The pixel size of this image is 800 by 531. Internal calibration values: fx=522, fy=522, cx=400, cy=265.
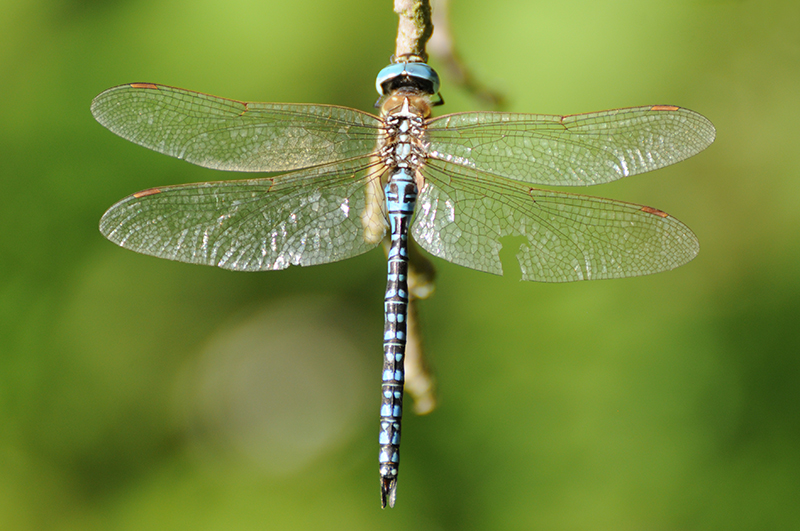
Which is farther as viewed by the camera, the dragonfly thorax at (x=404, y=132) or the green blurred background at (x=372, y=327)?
the green blurred background at (x=372, y=327)

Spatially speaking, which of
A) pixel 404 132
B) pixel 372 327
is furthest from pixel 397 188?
pixel 372 327

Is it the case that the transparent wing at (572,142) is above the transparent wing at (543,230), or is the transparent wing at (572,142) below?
above

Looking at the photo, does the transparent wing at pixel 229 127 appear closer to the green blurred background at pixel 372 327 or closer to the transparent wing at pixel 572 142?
the transparent wing at pixel 572 142

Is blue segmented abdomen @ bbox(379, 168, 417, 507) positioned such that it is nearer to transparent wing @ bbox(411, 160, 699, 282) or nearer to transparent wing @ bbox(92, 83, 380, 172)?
transparent wing @ bbox(411, 160, 699, 282)

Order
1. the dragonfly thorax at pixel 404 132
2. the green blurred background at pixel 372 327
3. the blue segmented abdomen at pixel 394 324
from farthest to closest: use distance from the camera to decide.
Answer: the green blurred background at pixel 372 327 → the dragonfly thorax at pixel 404 132 → the blue segmented abdomen at pixel 394 324

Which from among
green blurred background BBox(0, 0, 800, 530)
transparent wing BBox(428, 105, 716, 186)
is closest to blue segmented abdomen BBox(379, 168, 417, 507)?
transparent wing BBox(428, 105, 716, 186)

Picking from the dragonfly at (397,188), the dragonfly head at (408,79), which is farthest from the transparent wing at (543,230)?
the dragonfly head at (408,79)

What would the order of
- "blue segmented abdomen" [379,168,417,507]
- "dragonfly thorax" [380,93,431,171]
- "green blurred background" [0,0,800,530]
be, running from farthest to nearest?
"green blurred background" [0,0,800,530] → "dragonfly thorax" [380,93,431,171] → "blue segmented abdomen" [379,168,417,507]
